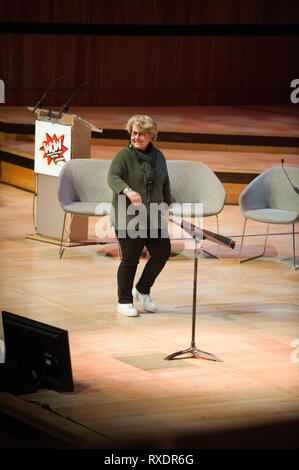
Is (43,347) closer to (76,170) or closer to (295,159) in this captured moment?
(76,170)

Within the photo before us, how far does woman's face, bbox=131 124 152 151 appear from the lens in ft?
18.2

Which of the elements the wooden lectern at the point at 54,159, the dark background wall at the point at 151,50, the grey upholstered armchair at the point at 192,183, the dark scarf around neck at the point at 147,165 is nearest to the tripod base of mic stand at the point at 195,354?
the dark scarf around neck at the point at 147,165

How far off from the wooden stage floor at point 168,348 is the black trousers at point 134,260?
0.64 ft

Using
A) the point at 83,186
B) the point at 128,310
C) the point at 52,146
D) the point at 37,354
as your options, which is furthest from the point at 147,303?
the point at 52,146

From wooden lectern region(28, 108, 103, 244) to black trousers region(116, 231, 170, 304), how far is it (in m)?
2.01

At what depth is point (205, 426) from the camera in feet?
13.3

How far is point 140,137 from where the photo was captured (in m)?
5.57

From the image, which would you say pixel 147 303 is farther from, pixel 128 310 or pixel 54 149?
pixel 54 149

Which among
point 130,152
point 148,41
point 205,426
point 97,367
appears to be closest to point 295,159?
point 148,41

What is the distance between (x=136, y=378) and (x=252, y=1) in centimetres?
972

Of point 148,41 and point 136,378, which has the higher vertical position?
point 148,41

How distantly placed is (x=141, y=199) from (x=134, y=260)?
0.39 m

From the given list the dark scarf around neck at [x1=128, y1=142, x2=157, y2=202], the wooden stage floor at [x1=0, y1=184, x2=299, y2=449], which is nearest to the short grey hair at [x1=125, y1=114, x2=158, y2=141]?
the dark scarf around neck at [x1=128, y1=142, x2=157, y2=202]

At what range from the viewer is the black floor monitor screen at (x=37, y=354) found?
4.34m
